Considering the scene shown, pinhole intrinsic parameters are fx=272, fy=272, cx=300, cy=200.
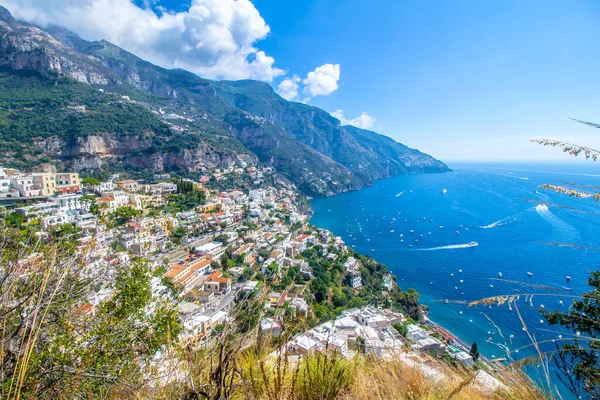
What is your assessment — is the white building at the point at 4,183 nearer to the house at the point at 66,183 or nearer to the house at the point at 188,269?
the house at the point at 66,183

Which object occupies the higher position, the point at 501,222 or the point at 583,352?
the point at 583,352

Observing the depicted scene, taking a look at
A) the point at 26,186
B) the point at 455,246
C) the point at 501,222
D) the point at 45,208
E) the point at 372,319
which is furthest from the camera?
the point at 501,222

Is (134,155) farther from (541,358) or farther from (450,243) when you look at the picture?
(541,358)

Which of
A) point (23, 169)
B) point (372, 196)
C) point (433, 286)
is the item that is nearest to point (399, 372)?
point (433, 286)

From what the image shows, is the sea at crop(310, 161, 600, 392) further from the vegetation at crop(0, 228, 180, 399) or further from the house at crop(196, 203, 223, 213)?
the house at crop(196, 203, 223, 213)

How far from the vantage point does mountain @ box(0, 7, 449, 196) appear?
101 ft

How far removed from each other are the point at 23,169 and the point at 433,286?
34.3m

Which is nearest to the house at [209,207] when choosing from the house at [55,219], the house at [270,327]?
the house at [55,219]

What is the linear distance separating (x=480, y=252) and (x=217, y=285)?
2084 cm

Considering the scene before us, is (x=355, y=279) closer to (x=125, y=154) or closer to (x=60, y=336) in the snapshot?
(x=60, y=336)

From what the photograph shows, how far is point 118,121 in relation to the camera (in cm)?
3756

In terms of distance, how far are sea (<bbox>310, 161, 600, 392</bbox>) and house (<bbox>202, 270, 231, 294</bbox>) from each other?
937 centimetres

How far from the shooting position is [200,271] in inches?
538

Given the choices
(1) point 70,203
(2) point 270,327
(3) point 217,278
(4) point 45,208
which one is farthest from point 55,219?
(2) point 270,327
